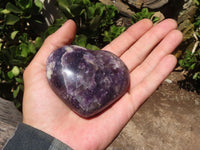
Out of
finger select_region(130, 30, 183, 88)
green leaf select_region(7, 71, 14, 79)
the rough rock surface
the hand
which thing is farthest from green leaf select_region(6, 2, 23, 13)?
the rough rock surface

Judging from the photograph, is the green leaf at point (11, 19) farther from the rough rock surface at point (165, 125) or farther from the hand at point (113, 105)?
the rough rock surface at point (165, 125)


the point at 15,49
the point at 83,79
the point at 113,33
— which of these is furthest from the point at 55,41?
the point at 113,33

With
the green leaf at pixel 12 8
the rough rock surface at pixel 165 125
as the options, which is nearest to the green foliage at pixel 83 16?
the green leaf at pixel 12 8

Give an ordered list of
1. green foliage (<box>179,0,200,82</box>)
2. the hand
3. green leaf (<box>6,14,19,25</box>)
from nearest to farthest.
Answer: the hand → green leaf (<box>6,14,19,25</box>) → green foliage (<box>179,0,200,82</box>)

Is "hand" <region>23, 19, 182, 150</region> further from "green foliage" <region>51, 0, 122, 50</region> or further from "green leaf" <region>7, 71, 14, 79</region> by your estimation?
"green leaf" <region>7, 71, 14, 79</region>

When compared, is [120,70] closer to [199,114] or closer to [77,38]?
[77,38]

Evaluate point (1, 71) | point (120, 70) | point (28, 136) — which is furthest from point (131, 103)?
point (1, 71)

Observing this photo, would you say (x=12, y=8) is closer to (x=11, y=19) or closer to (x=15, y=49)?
(x=11, y=19)
